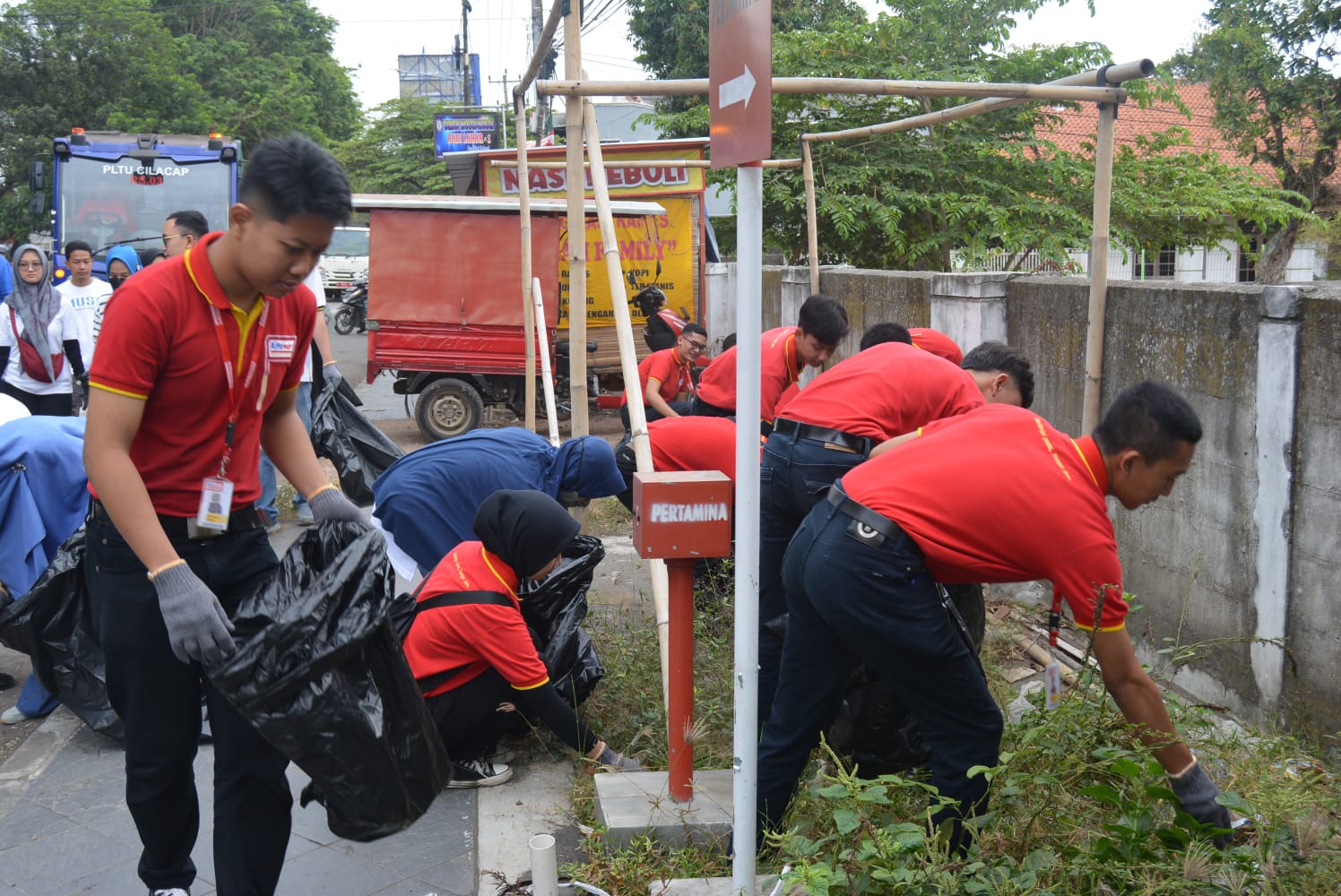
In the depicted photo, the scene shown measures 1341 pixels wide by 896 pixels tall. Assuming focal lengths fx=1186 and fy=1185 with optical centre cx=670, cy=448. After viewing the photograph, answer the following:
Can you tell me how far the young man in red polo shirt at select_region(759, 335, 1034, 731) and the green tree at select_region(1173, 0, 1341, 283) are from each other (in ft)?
52.0

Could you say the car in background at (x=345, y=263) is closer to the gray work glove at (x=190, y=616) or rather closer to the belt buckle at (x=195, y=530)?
the belt buckle at (x=195, y=530)

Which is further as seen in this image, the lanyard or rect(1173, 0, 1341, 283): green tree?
rect(1173, 0, 1341, 283): green tree

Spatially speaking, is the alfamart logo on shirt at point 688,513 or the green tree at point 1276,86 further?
the green tree at point 1276,86

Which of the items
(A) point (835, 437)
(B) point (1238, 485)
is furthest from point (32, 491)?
(B) point (1238, 485)

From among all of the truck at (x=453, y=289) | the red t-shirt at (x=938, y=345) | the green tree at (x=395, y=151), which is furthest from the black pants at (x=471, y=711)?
the green tree at (x=395, y=151)

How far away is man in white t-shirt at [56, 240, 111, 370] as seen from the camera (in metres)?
7.31

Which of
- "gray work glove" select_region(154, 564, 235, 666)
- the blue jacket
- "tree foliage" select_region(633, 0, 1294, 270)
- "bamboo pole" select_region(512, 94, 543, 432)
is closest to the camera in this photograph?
"gray work glove" select_region(154, 564, 235, 666)

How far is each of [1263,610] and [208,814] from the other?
144 inches

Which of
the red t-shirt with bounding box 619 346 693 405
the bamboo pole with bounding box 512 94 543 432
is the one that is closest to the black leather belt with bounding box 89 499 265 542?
the bamboo pole with bounding box 512 94 543 432

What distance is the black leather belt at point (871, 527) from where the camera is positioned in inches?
106

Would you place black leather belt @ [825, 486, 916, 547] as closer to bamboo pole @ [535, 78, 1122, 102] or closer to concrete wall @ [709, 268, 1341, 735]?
concrete wall @ [709, 268, 1341, 735]

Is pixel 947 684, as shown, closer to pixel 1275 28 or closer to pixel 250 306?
pixel 250 306

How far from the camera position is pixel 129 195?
12812 mm

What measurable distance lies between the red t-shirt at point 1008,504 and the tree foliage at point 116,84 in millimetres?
28555
